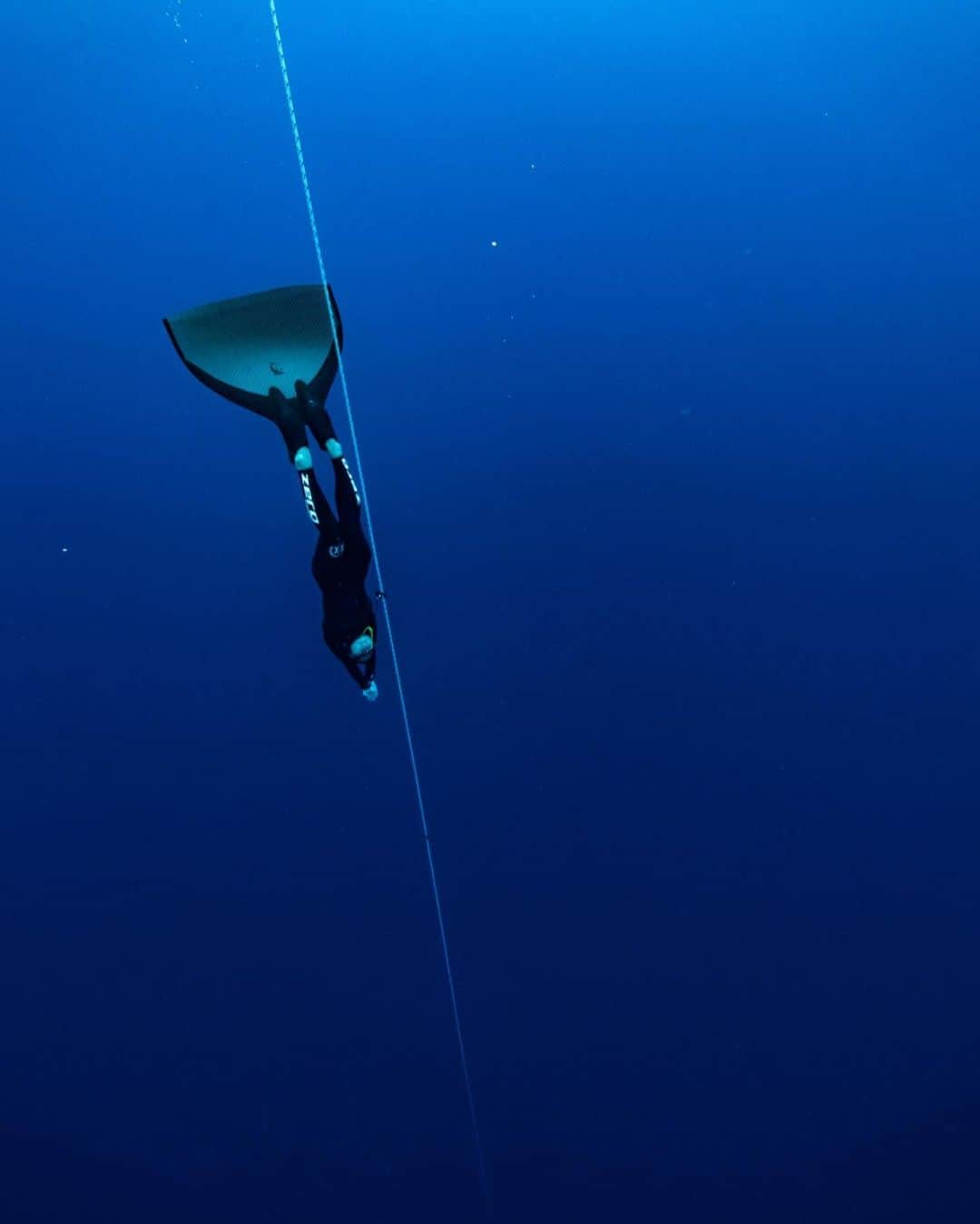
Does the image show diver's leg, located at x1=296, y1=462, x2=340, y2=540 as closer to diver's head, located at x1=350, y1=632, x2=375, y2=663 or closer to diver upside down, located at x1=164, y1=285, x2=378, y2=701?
diver upside down, located at x1=164, y1=285, x2=378, y2=701

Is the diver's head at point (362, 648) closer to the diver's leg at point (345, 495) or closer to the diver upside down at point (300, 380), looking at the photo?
the diver upside down at point (300, 380)

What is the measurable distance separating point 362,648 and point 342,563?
5.5 inches

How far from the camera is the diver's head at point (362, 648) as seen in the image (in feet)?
5.25

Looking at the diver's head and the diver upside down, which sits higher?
the diver upside down

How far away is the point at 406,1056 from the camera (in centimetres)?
221

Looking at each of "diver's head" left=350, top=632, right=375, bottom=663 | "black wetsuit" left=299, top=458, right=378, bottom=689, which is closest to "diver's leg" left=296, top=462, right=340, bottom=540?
"black wetsuit" left=299, top=458, right=378, bottom=689

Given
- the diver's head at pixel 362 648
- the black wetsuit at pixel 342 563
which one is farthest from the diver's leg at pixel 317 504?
the diver's head at pixel 362 648

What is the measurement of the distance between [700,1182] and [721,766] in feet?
3.16

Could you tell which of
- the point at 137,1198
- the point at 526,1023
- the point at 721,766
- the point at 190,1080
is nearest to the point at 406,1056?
the point at 526,1023

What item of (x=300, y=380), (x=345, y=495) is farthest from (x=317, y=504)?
(x=300, y=380)

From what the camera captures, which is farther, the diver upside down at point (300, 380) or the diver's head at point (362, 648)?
the diver's head at point (362, 648)

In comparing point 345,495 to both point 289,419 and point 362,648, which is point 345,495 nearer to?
point 289,419

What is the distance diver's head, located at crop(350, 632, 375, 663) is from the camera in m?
1.60

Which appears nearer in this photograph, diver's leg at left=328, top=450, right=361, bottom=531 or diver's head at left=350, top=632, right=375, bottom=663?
diver's leg at left=328, top=450, right=361, bottom=531
